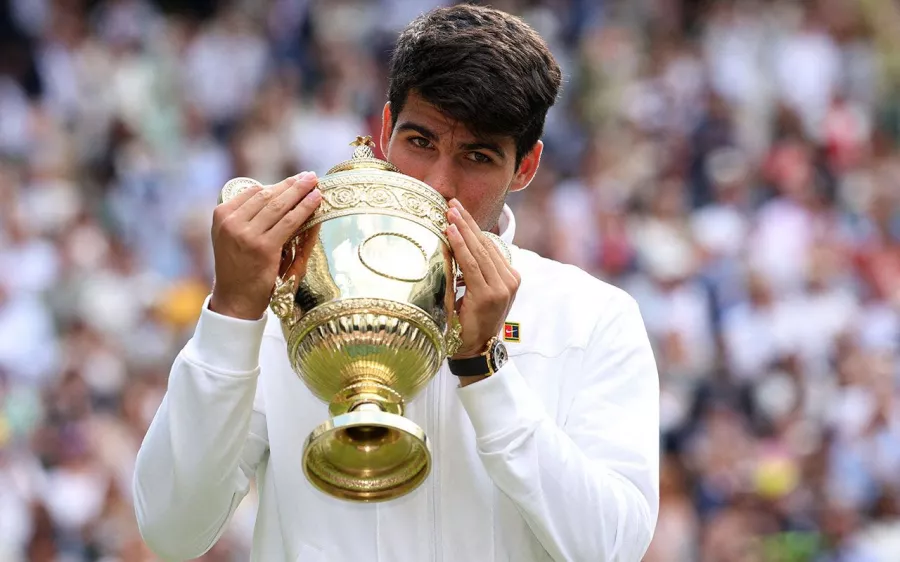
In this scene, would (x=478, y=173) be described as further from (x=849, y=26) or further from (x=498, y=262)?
(x=849, y=26)

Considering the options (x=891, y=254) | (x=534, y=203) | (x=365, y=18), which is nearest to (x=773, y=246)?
(x=891, y=254)

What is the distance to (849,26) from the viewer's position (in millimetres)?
13547

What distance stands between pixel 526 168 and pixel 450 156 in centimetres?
44

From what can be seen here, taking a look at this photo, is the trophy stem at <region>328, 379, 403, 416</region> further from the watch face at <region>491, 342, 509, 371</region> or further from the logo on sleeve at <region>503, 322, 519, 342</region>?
the logo on sleeve at <region>503, 322, 519, 342</region>

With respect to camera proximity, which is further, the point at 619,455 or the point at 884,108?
the point at 884,108

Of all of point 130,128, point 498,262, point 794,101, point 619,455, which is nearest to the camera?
point 498,262

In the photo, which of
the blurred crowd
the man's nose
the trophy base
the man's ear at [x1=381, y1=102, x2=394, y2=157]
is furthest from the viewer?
the blurred crowd

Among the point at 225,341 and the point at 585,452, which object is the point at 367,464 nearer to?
the point at 225,341

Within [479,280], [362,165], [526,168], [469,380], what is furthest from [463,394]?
[526,168]

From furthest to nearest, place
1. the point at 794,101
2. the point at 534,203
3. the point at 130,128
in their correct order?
the point at 794,101, the point at 130,128, the point at 534,203

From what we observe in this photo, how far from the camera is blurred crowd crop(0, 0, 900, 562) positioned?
8.81 metres

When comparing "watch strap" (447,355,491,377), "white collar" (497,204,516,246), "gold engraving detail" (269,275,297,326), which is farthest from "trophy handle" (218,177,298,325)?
"white collar" (497,204,516,246)

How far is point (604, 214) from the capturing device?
1091 centimetres

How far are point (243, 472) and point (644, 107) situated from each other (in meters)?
9.45
